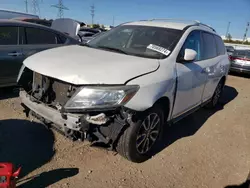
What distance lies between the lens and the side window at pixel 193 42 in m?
3.61

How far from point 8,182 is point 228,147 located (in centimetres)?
324

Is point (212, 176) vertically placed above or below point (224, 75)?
below

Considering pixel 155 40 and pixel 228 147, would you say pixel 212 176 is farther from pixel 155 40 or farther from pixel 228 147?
pixel 155 40

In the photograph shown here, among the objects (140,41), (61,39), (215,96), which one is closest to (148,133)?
(140,41)

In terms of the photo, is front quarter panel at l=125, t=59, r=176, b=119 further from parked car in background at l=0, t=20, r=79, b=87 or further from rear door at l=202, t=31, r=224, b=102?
parked car in background at l=0, t=20, r=79, b=87

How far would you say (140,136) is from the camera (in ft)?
9.91

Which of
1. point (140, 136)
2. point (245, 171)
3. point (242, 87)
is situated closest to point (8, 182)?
point (140, 136)

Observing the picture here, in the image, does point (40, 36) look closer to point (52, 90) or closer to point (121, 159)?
point (52, 90)

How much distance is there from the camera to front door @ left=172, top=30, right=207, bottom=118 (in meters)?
3.45

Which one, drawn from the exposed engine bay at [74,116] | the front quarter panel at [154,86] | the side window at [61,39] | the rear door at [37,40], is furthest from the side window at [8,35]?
the front quarter panel at [154,86]

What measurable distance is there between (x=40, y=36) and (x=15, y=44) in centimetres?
64

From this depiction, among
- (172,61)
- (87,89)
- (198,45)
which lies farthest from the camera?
(198,45)

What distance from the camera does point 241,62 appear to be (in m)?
10.5

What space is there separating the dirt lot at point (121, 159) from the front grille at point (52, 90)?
0.73 meters
